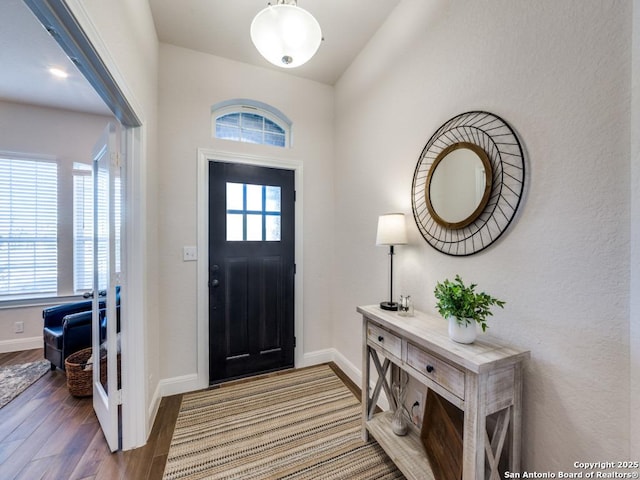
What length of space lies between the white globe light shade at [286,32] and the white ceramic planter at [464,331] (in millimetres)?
1590

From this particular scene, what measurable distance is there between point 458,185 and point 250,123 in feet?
6.94

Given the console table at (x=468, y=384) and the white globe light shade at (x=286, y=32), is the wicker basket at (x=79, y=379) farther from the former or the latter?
the white globe light shade at (x=286, y=32)

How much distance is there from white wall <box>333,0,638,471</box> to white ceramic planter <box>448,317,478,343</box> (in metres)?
0.22

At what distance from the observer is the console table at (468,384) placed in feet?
3.23

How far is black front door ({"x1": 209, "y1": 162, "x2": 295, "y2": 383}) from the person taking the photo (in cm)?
238

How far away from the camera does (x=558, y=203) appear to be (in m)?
1.02

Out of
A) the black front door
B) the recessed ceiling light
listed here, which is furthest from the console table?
the recessed ceiling light

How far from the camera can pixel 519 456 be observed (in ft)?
3.55

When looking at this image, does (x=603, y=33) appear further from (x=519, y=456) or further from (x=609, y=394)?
(x=519, y=456)

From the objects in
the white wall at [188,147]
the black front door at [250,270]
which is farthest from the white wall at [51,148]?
the black front door at [250,270]

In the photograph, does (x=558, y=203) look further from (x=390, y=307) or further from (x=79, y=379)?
(x=79, y=379)

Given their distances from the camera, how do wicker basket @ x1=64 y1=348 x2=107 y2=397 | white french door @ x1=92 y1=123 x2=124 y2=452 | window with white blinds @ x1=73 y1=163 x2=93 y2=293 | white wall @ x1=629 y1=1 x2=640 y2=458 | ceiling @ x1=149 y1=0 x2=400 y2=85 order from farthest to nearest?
window with white blinds @ x1=73 y1=163 x2=93 y2=293
wicker basket @ x1=64 y1=348 x2=107 y2=397
ceiling @ x1=149 y1=0 x2=400 y2=85
white french door @ x1=92 y1=123 x2=124 y2=452
white wall @ x1=629 y1=1 x2=640 y2=458

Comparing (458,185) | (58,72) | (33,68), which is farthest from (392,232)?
(33,68)

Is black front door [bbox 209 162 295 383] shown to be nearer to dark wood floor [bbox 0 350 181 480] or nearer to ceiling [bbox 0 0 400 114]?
dark wood floor [bbox 0 350 181 480]
